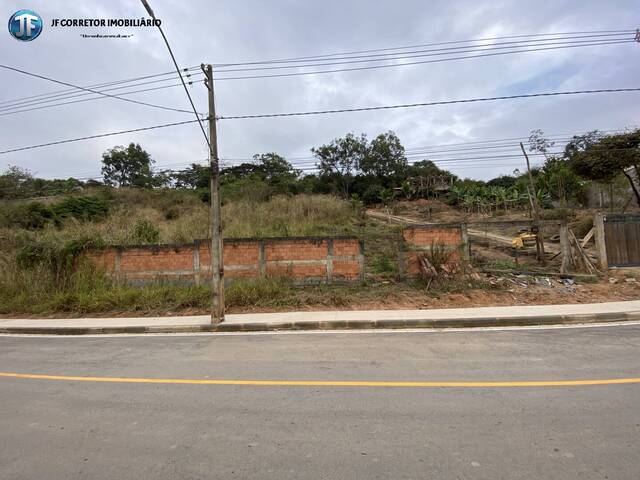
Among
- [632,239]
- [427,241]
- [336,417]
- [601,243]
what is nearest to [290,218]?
[427,241]

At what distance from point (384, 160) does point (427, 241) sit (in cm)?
5512

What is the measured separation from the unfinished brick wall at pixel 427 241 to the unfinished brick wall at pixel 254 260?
5.04 feet

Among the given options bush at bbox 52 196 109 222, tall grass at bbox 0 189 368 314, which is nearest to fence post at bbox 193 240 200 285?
tall grass at bbox 0 189 368 314

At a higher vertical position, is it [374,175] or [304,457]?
Result: [374,175]

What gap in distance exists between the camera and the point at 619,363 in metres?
5.46

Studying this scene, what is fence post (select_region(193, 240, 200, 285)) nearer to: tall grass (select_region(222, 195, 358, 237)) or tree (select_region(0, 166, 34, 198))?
tall grass (select_region(222, 195, 358, 237))

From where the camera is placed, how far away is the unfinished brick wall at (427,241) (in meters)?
12.5

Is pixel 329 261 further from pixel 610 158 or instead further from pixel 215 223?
pixel 610 158

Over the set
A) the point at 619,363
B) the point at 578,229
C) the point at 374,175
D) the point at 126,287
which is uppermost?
the point at 374,175

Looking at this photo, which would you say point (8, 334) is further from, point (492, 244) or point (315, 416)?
point (492, 244)

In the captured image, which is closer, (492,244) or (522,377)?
(522,377)

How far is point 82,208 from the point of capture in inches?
1216

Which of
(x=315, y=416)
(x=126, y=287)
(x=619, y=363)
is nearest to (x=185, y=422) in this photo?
(x=315, y=416)

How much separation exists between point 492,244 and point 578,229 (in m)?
4.65
